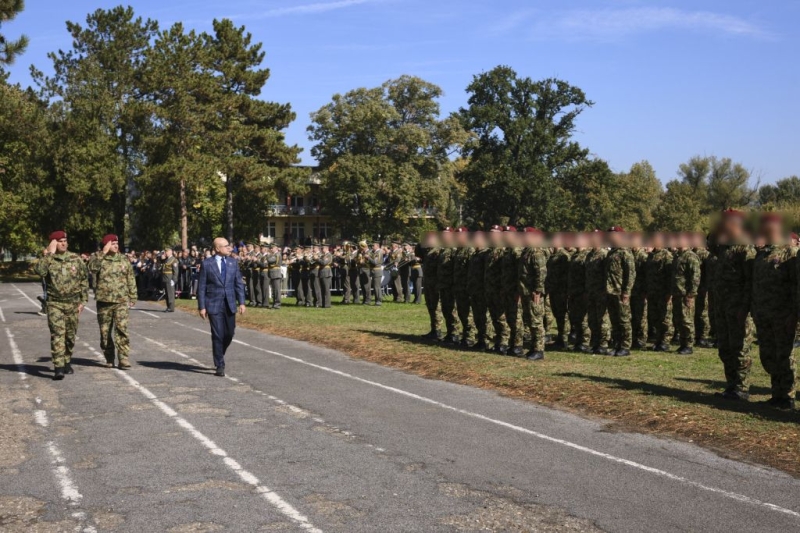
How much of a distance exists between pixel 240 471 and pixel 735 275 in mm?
6409

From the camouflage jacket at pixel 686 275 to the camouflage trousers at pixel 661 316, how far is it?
1.28 ft

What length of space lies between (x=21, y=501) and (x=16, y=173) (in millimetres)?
55868

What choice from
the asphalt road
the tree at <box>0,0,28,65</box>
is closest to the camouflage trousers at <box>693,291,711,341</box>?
the asphalt road

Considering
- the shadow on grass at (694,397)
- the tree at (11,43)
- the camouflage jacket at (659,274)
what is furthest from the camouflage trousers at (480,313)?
the tree at (11,43)

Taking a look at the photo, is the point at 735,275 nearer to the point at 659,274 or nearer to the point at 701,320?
the point at 659,274

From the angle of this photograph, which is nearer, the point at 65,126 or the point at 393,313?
the point at 393,313

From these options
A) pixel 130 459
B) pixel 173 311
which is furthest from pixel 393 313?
pixel 130 459

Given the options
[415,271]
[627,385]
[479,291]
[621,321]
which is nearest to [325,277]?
[415,271]

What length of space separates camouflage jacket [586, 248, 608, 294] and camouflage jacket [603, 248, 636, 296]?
0.36ft

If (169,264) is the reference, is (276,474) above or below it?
below

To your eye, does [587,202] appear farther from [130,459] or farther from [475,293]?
[130,459]

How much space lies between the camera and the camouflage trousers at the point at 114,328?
46.2 feet

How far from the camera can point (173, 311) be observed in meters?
28.0

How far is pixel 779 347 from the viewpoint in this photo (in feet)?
32.3
